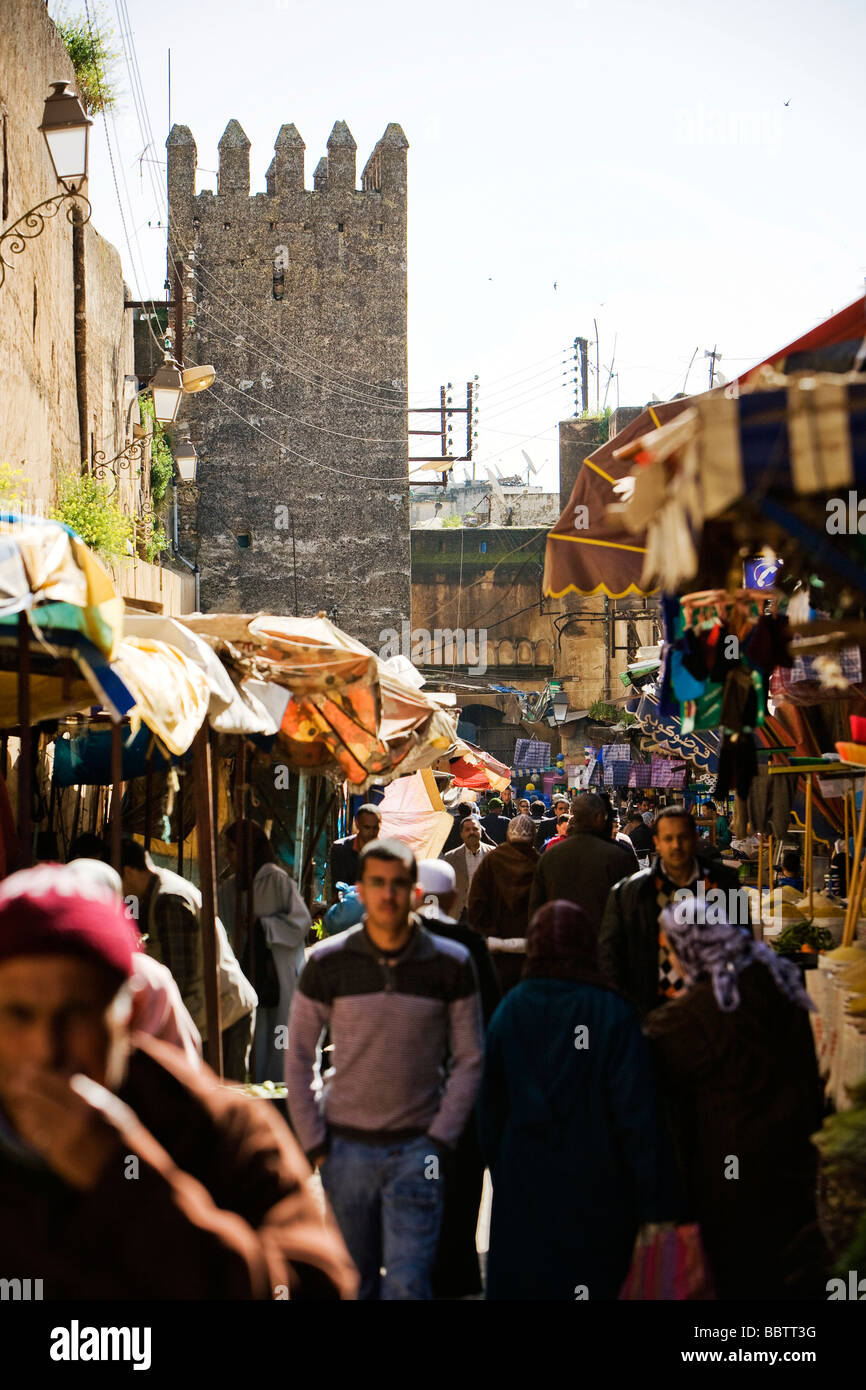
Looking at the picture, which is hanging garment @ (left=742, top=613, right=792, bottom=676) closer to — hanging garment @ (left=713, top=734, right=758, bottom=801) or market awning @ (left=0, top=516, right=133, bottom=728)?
hanging garment @ (left=713, top=734, right=758, bottom=801)

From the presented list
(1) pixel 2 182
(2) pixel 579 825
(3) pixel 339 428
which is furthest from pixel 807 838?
(3) pixel 339 428

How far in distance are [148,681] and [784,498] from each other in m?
2.42

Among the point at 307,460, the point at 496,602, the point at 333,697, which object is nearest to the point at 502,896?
the point at 333,697

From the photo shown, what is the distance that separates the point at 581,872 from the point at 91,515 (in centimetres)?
649

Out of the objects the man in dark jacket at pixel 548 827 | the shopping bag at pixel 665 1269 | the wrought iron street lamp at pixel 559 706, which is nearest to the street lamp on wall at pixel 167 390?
the man in dark jacket at pixel 548 827

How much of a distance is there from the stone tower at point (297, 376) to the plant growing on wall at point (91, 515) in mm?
19886

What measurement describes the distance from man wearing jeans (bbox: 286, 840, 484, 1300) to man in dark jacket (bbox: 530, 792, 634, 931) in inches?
111

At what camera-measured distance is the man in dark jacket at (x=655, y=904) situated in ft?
17.2

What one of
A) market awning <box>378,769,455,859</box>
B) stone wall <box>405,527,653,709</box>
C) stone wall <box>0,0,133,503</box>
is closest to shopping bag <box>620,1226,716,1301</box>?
stone wall <box>0,0,133,503</box>

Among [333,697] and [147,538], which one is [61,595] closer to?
[333,697]

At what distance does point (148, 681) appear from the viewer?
4789 millimetres

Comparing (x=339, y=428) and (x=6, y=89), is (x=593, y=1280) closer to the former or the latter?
(x=6, y=89)
